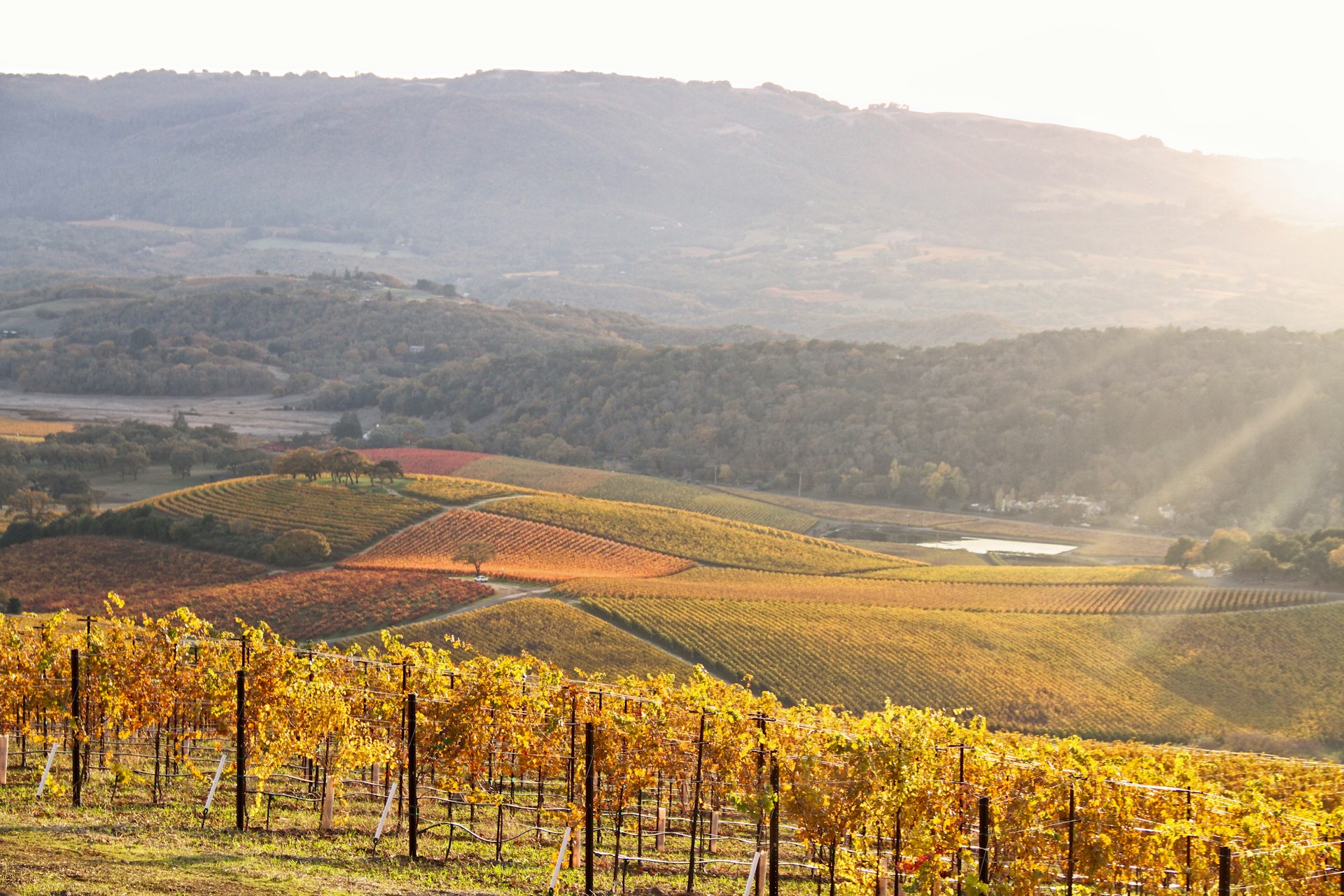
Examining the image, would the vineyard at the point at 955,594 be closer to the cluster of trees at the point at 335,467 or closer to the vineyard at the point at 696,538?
the vineyard at the point at 696,538

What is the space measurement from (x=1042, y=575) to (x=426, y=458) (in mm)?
56964

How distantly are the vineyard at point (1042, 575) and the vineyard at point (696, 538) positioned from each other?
10.8 ft

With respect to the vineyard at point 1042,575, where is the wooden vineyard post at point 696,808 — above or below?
above

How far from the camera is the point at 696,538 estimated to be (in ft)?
286

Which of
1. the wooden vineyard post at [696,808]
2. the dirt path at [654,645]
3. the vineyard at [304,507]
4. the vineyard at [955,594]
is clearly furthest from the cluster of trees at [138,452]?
the wooden vineyard post at [696,808]

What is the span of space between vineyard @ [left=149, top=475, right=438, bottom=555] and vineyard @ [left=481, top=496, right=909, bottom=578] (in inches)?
285

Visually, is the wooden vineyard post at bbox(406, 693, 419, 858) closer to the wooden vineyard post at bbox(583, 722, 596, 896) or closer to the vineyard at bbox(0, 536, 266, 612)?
the wooden vineyard post at bbox(583, 722, 596, 896)

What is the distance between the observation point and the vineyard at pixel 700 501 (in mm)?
106000

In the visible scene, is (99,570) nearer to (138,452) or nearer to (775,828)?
(138,452)

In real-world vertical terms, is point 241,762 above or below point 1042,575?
above

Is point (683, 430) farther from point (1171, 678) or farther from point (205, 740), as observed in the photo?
point (205, 740)

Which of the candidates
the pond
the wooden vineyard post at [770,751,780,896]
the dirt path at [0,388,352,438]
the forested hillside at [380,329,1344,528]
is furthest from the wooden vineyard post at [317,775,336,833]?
the dirt path at [0,388,352,438]

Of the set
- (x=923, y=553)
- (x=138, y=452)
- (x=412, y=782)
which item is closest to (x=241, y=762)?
(x=412, y=782)

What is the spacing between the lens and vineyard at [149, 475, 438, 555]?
A: 256 ft
